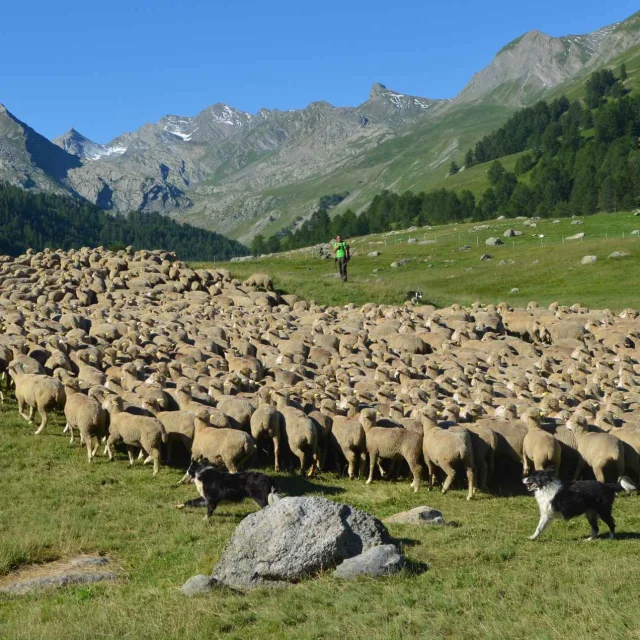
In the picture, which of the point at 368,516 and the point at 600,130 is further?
the point at 600,130

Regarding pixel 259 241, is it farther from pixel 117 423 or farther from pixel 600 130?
pixel 117 423

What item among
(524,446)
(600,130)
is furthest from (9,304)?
(600,130)

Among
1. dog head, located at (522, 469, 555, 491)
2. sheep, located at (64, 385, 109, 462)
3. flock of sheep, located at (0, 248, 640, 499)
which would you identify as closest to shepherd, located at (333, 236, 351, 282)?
flock of sheep, located at (0, 248, 640, 499)

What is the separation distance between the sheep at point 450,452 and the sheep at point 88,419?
811cm

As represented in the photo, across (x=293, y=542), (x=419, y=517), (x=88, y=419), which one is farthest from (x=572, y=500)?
(x=88, y=419)

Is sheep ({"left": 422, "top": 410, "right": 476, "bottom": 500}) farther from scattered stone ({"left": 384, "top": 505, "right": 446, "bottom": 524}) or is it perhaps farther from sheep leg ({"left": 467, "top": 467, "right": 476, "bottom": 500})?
scattered stone ({"left": 384, "top": 505, "right": 446, "bottom": 524})

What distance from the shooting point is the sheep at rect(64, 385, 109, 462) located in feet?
65.8

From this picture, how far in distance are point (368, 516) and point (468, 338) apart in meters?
21.6

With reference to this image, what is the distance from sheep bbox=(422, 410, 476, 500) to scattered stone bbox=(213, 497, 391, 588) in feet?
17.6

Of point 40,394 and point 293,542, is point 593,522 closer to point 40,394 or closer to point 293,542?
point 293,542

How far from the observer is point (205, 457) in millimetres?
18516

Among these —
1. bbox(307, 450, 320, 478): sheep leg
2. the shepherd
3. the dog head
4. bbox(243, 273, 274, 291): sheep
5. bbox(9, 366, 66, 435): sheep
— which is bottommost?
bbox(307, 450, 320, 478): sheep leg

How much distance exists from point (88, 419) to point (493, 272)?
50.2m

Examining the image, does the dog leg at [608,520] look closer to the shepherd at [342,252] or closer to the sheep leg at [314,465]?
the sheep leg at [314,465]
